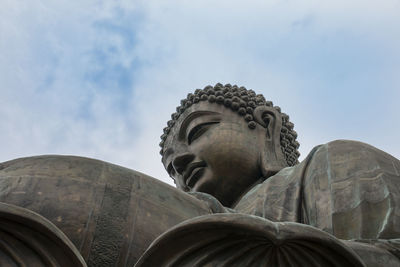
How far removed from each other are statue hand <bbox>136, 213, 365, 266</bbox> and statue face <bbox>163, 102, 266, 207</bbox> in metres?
4.13

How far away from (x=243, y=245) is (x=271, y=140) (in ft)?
16.0

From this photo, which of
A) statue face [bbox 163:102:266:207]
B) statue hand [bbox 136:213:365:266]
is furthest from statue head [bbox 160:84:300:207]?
statue hand [bbox 136:213:365:266]

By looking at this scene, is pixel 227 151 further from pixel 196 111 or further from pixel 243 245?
pixel 243 245

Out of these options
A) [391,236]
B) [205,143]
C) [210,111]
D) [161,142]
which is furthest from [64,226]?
[161,142]

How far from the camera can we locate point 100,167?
5.73 m

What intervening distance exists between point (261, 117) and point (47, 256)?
5.41 meters

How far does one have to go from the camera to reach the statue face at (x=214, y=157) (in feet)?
29.0

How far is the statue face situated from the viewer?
8.84m

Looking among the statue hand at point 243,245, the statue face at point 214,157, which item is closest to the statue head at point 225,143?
the statue face at point 214,157

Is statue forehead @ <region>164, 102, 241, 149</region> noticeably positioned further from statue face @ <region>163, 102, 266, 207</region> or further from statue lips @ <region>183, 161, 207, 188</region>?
statue lips @ <region>183, 161, 207, 188</region>

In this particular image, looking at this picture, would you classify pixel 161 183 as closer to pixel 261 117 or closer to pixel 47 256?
pixel 47 256

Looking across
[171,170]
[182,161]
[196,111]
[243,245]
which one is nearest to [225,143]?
[182,161]

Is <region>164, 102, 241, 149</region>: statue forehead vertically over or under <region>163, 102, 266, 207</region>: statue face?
over

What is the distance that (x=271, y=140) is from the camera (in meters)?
9.45
